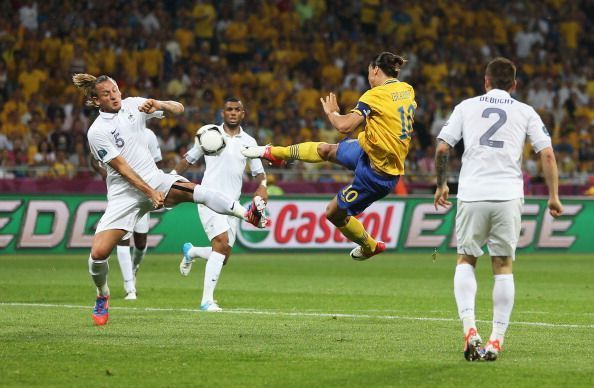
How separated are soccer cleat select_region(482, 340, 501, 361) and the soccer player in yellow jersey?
9.45 feet

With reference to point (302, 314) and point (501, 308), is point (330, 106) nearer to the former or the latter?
point (302, 314)

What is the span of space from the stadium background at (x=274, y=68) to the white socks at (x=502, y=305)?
16.0 meters

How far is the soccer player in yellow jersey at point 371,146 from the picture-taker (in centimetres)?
1200

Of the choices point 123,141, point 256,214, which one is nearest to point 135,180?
point 123,141

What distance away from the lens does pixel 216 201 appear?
1238 cm

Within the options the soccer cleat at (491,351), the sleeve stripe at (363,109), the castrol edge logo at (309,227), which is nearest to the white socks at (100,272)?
the sleeve stripe at (363,109)

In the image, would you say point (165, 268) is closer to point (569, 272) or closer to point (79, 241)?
point (79, 241)

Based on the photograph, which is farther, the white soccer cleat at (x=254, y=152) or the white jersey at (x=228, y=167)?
the white jersey at (x=228, y=167)

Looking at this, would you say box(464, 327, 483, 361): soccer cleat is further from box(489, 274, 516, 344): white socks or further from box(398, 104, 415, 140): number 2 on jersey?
box(398, 104, 415, 140): number 2 on jersey

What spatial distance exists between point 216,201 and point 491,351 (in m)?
3.85

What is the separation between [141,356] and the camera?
32.7 feet

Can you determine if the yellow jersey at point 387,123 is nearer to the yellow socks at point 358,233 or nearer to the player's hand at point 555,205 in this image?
the yellow socks at point 358,233

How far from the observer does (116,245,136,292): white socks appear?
53.5 feet

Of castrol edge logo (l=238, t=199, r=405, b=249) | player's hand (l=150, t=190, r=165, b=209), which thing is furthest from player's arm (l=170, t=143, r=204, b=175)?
castrol edge logo (l=238, t=199, r=405, b=249)
